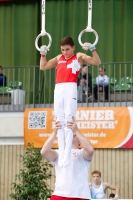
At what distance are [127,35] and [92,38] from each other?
0.92m

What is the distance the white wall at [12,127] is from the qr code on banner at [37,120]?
278 mm

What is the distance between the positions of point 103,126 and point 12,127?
7.24 ft

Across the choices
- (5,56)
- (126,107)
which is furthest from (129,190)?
(5,56)

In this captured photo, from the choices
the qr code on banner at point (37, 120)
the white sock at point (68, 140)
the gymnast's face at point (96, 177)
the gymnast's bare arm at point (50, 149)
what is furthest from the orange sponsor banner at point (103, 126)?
the gymnast's bare arm at point (50, 149)

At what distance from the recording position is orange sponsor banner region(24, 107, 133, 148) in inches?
474

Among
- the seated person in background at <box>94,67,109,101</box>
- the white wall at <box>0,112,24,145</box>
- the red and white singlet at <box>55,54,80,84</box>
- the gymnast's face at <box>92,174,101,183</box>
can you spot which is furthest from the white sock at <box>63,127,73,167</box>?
the white wall at <box>0,112,24,145</box>

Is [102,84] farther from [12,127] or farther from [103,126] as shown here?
[12,127]

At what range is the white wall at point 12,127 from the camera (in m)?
12.9

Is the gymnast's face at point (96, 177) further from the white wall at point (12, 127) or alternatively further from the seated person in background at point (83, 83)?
the white wall at point (12, 127)

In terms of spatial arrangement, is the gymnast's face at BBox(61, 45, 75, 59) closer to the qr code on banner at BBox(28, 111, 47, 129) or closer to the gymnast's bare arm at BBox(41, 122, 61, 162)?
the gymnast's bare arm at BBox(41, 122, 61, 162)

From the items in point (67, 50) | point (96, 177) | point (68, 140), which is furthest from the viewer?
point (96, 177)

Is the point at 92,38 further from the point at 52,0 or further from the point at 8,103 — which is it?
the point at 8,103

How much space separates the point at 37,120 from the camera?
1263 centimetres

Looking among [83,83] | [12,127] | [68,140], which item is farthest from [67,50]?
[12,127]
